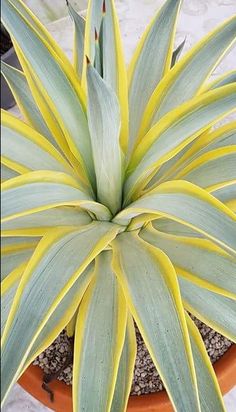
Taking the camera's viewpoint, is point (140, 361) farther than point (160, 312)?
Yes

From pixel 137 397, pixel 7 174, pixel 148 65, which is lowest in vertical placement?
pixel 137 397

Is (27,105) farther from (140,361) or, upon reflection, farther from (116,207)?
(140,361)

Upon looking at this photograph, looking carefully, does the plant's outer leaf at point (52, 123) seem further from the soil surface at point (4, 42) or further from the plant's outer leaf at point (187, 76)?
the soil surface at point (4, 42)

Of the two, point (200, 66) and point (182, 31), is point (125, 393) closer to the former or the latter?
point (200, 66)

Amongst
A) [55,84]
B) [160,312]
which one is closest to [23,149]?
[55,84]

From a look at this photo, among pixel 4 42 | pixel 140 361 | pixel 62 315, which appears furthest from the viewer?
pixel 4 42

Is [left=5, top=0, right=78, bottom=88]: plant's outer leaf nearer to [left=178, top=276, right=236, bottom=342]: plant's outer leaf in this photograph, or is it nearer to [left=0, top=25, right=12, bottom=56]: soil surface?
[left=178, top=276, right=236, bottom=342]: plant's outer leaf
